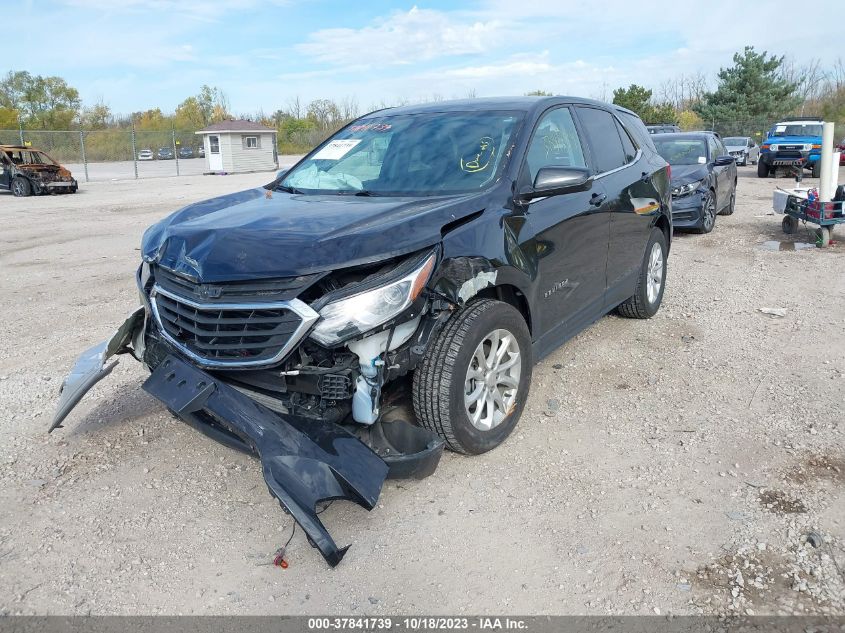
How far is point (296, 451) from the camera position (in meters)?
2.89

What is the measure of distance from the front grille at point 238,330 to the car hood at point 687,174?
9.65m

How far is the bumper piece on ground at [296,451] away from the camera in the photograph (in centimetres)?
275

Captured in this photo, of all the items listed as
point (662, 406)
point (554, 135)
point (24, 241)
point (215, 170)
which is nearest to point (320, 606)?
point (662, 406)

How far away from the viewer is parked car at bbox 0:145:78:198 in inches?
878

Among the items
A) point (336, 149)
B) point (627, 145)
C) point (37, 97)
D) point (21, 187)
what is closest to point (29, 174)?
point (21, 187)

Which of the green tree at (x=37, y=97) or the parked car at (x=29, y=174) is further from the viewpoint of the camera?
the green tree at (x=37, y=97)

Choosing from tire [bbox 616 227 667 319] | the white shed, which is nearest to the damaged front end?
tire [bbox 616 227 667 319]

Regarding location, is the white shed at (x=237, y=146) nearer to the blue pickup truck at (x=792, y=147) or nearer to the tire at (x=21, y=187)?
the tire at (x=21, y=187)

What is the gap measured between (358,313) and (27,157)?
2448 cm

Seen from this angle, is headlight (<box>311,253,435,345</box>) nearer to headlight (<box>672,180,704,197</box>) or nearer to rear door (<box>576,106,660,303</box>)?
rear door (<box>576,106,660,303</box>)

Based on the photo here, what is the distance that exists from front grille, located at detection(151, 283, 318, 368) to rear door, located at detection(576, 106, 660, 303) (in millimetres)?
2720

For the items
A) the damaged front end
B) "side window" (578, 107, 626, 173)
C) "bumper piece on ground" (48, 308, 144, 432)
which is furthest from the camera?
"side window" (578, 107, 626, 173)

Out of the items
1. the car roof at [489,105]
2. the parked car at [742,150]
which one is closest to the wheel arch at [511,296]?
the car roof at [489,105]

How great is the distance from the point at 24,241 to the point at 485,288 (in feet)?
37.0
